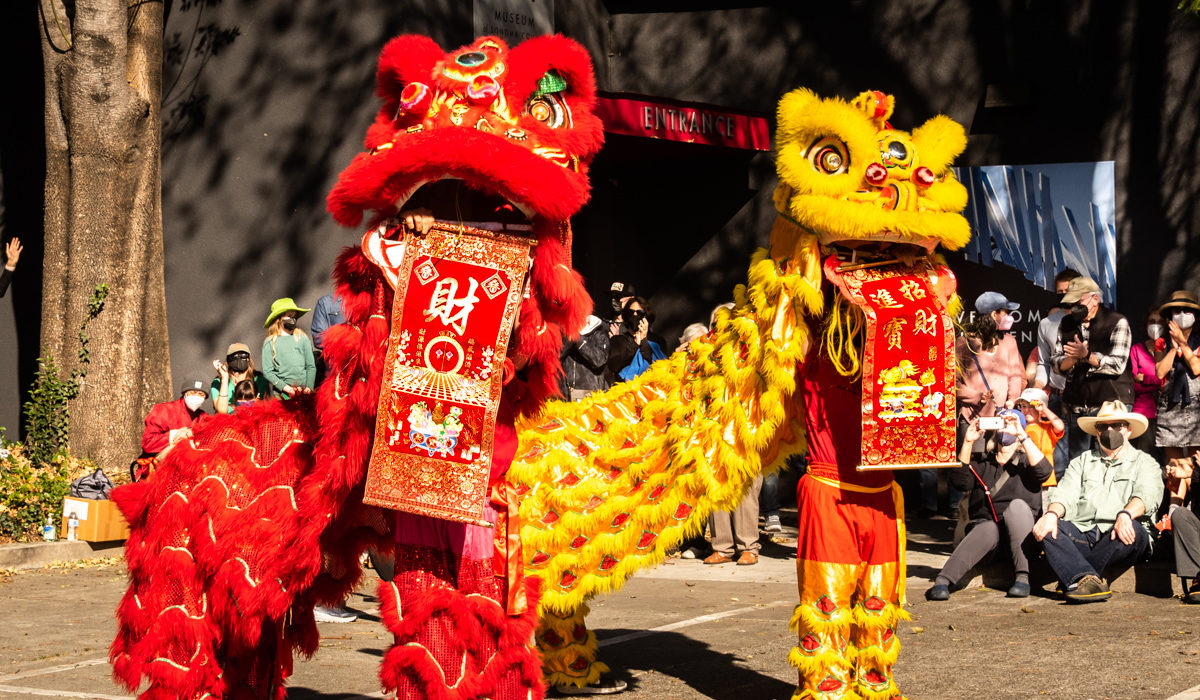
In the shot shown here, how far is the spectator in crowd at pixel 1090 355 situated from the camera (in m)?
9.79

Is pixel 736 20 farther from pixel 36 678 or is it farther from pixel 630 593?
pixel 36 678

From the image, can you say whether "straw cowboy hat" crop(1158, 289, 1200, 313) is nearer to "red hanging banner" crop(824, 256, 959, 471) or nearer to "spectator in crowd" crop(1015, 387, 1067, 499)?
"spectator in crowd" crop(1015, 387, 1067, 499)

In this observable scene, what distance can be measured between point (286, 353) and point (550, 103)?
6.72 metres

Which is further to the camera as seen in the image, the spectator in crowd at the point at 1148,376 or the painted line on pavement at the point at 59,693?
the spectator in crowd at the point at 1148,376

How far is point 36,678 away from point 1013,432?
619 centimetres

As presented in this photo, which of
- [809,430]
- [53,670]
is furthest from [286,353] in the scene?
[809,430]

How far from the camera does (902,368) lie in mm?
5066

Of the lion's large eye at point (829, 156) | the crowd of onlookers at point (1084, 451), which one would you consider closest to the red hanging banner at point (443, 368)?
the lion's large eye at point (829, 156)

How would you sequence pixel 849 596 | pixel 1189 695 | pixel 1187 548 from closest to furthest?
pixel 849 596 < pixel 1189 695 < pixel 1187 548

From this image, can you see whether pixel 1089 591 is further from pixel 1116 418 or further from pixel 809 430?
pixel 809 430

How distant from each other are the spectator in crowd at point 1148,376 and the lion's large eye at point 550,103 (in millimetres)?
7356

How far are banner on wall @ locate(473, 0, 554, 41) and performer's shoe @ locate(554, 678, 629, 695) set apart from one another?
25.0 ft

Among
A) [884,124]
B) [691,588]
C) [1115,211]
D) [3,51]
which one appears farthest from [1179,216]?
[3,51]

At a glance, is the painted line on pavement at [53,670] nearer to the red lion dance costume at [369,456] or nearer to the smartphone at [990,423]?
the red lion dance costume at [369,456]
